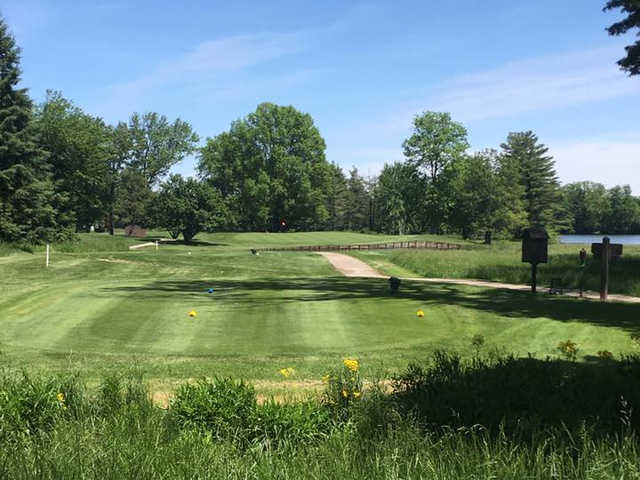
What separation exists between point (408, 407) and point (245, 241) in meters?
68.0

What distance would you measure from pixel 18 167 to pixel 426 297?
37.6m

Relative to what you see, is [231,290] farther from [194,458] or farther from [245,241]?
[245,241]

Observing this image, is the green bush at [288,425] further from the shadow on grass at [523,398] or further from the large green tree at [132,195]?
the large green tree at [132,195]

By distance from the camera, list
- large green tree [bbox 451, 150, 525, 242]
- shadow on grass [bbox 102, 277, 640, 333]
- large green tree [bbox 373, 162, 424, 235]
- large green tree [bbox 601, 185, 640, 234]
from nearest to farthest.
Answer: shadow on grass [bbox 102, 277, 640, 333] → large green tree [bbox 451, 150, 525, 242] → large green tree [bbox 373, 162, 424, 235] → large green tree [bbox 601, 185, 640, 234]

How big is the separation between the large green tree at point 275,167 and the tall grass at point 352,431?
87071 mm

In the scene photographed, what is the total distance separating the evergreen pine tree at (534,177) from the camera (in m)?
105

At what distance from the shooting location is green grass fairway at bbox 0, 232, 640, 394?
35.9 ft

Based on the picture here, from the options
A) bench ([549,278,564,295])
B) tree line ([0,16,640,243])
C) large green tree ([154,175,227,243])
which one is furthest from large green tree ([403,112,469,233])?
bench ([549,278,564,295])

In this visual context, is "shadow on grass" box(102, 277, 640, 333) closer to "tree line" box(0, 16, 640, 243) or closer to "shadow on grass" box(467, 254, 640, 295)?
"shadow on grass" box(467, 254, 640, 295)

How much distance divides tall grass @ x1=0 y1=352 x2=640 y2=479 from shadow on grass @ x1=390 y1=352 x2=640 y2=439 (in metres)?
0.02

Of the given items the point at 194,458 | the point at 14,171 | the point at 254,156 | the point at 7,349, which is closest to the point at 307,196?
the point at 254,156

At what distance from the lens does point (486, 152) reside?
290ft

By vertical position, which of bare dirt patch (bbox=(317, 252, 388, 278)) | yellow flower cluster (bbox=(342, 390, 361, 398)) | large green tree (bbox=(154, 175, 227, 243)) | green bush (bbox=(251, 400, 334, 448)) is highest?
large green tree (bbox=(154, 175, 227, 243))

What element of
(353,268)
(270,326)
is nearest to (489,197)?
(353,268)
